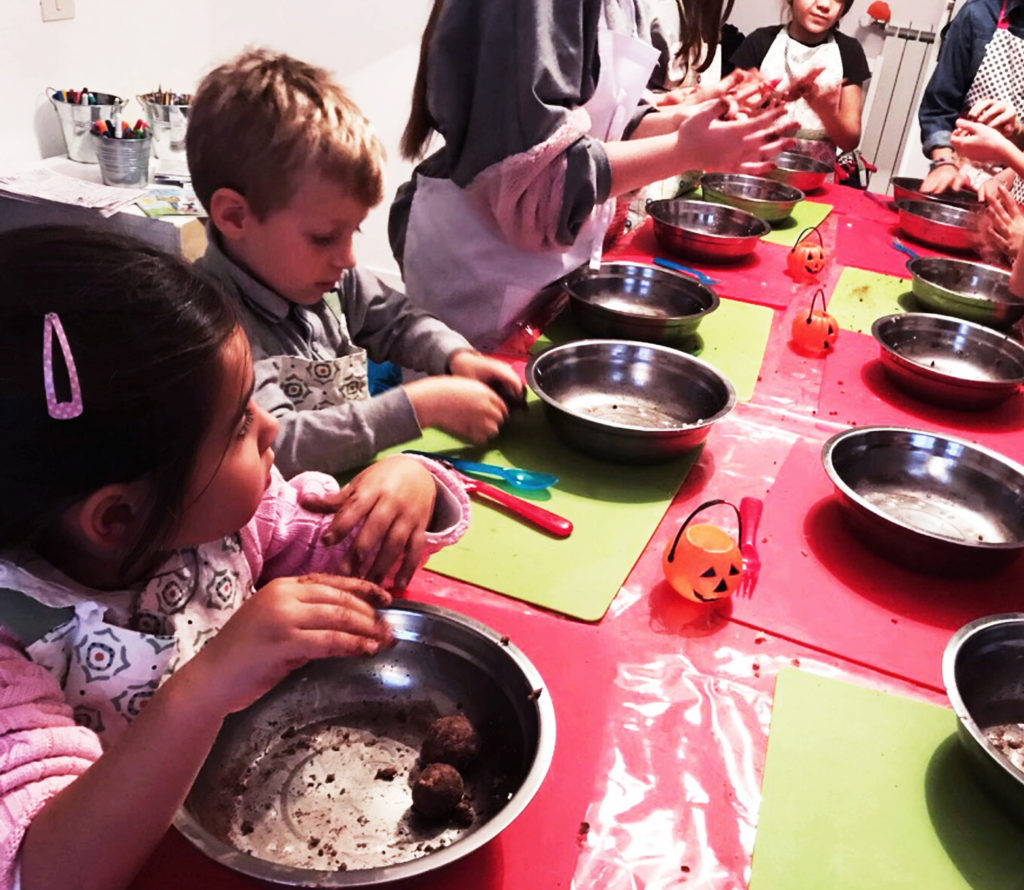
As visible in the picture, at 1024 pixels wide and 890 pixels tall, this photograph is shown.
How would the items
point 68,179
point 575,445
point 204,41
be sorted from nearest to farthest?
point 575,445 → point 68,179 → point 204,41

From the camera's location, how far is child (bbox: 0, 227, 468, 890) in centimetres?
55

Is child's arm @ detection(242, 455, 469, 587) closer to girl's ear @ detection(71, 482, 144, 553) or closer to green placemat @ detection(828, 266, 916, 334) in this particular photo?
girl's ear @ detection(71, 482, 144, 553)

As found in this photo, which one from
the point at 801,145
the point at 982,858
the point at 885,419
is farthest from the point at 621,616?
the point at 801,145

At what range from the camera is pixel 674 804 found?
0.71 m

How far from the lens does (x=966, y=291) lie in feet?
6.28

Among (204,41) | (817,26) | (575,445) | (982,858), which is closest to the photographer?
(982,858)

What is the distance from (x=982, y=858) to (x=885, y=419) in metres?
0.85

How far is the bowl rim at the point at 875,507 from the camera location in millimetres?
958

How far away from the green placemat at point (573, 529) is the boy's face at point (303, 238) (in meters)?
0.26

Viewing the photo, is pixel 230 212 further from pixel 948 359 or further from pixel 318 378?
pixel 948 359

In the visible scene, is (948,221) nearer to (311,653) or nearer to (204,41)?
(311,653)

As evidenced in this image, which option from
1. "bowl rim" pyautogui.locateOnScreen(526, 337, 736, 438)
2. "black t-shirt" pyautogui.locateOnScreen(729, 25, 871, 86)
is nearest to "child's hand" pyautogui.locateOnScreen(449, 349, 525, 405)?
"bowl rim" pyautogui.locateOnScreen(526, 337, 736, 438)

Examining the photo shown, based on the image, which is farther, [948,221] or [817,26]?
[817,26]

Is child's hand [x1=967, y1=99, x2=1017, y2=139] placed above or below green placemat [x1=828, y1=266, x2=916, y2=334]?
above
